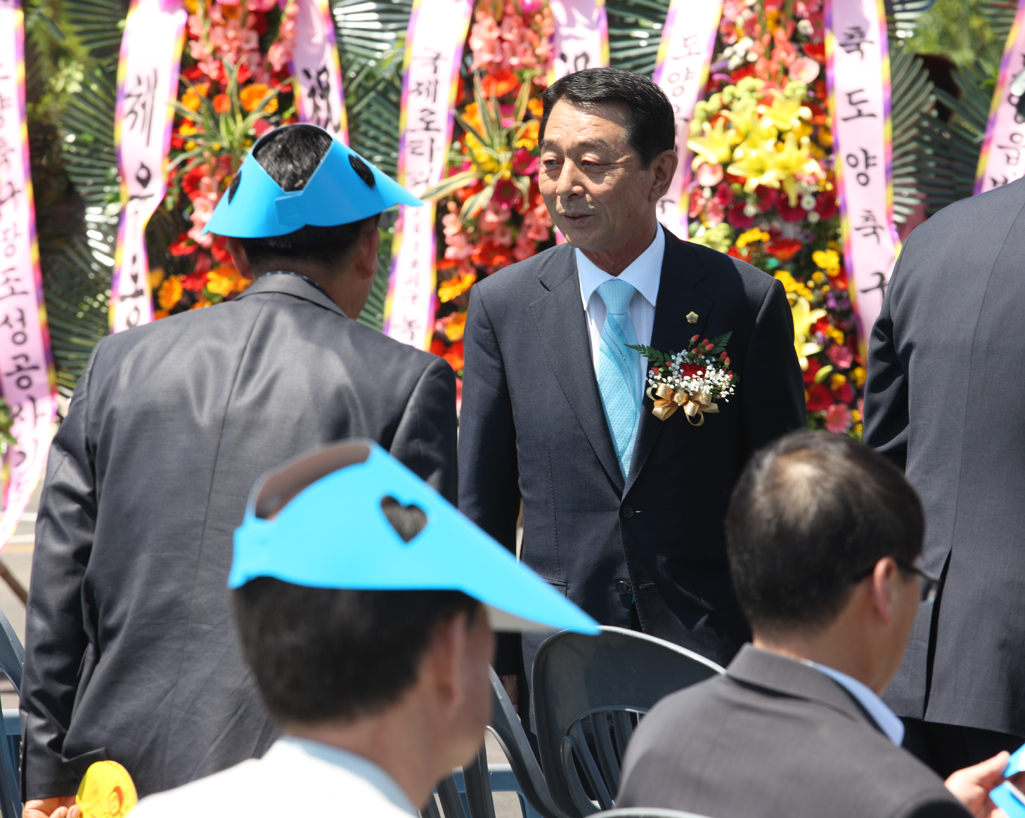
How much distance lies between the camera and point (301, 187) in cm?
183

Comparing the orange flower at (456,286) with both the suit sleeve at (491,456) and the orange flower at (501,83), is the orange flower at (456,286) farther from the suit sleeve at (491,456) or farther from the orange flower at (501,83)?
the suit sleeve at (491,456)

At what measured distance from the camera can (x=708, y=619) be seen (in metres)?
2.51

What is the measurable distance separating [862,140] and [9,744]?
293 centimetres

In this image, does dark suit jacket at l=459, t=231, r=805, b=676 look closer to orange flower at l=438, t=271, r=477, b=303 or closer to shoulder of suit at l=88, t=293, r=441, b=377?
shoulder of suit at l=88, t=293, r=441, b=377

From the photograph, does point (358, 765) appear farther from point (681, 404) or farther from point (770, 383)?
point (770, 383)

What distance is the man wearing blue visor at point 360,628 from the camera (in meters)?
0.94

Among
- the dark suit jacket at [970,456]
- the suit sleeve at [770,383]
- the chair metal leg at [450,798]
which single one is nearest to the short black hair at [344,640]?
the chair metal leg at [450,798]

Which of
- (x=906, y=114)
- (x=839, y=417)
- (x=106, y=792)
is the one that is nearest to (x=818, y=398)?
(x=839, y=417)

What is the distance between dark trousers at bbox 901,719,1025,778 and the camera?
2.15m

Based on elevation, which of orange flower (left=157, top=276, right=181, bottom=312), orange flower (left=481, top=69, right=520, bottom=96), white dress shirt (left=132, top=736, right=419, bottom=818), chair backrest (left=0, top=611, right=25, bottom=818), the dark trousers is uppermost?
orange flower (left=481, top=69, right=520, bottom=96)

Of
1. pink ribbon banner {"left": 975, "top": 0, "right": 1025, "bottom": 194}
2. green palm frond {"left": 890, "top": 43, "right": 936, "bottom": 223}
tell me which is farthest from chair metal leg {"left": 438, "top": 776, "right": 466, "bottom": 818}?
green palm frond {"left": 890, "top": 43, "right": 936, "bottom": 223}

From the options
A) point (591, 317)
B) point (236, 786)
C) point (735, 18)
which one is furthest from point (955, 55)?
point (236, 786)

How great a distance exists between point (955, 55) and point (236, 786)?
10.4 metres

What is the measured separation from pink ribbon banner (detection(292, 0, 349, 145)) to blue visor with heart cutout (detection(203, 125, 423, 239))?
2547mm
